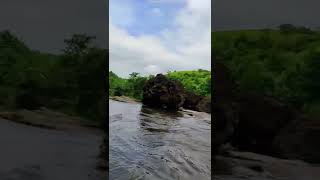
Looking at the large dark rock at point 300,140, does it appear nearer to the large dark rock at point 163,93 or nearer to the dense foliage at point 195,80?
the dense foliage at point 195,80

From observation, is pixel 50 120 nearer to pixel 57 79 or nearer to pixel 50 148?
pixel 50 148

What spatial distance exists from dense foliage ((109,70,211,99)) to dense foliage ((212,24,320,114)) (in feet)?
1.99

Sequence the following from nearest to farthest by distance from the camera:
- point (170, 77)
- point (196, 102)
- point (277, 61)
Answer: point (277, 61) → point (196, 102) → point (170, 77)

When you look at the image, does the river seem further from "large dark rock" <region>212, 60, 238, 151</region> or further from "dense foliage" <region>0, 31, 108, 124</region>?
"large dark rock" <region>212, 60, 238, 151</region>

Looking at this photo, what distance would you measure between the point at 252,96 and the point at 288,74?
1.35 feet

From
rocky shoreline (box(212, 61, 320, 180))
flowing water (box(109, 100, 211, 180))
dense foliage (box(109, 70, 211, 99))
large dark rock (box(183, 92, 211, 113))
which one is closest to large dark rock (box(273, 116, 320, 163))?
rocky shoreline (box(212, 61, 320, 180))

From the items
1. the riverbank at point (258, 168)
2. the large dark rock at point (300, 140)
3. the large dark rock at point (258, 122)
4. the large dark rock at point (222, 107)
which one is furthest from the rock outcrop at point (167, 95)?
the large dark rock at point (300, 140)

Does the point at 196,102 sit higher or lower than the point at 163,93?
lower

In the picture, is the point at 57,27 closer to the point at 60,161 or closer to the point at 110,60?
the point at 110,60

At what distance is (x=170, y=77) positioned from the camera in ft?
18.6

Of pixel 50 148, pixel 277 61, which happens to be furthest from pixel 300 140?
pixel 50 148

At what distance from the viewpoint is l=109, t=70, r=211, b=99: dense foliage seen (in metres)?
5.43

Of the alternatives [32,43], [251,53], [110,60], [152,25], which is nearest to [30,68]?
[32,43]

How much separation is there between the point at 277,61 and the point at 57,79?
91.7 inches
